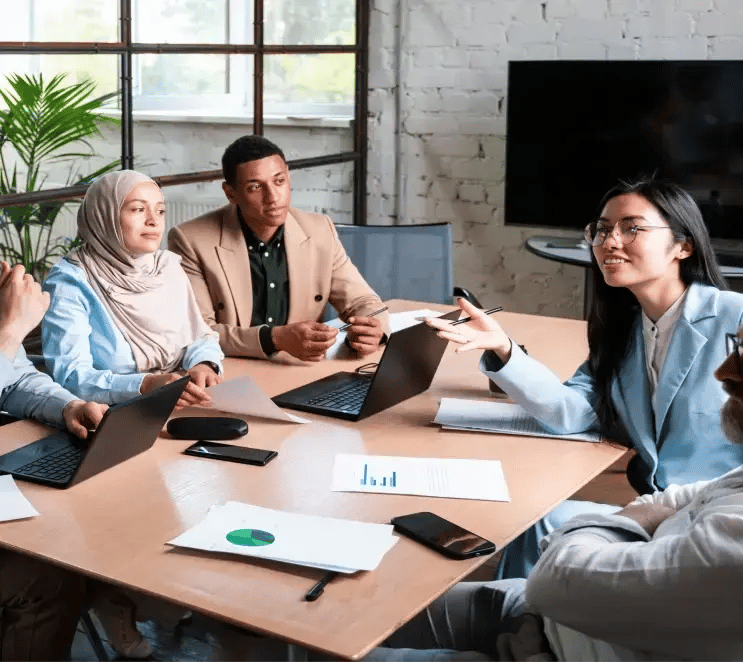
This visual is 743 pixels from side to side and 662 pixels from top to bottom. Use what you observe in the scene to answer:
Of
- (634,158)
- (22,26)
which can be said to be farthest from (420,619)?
(634,158)

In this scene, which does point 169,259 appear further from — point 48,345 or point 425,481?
point 425,481

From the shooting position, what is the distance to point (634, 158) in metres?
4.63

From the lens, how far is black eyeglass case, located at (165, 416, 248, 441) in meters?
2.18

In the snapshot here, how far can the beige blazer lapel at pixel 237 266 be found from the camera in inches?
124

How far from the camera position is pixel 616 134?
4.63m

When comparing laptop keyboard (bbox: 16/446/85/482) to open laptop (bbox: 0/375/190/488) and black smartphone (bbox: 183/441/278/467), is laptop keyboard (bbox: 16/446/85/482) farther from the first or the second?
black smartphone (bbox: 183/441/278/467)

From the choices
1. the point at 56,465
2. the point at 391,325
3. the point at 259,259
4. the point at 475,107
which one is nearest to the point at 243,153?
the point at 259,259

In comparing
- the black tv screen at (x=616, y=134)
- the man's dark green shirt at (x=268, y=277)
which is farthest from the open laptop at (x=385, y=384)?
the black tv screen at (x=616, y=134)

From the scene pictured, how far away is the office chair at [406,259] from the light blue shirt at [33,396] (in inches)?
68.7

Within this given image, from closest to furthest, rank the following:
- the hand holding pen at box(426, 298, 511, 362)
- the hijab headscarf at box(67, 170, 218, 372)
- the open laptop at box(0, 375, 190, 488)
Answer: the open laptop at box(0, 375, 190, 488)
the hand holding pen at box(426, 298, 511, 362)
the hijab headscarf at box(67, 170, 218, 372)

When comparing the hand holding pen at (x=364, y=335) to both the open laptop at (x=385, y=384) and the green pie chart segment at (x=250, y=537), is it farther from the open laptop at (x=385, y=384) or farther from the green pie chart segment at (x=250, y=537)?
the green pie chart segment at (x=250, y=537)

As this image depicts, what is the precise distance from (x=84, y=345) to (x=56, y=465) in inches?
21.4

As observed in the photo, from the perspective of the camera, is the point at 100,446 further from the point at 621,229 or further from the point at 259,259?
the point at 259,259

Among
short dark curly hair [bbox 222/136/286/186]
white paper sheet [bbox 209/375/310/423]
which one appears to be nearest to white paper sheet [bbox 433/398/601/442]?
white paper sheet [bbox 209/375/310/423]
